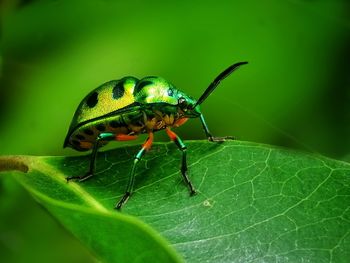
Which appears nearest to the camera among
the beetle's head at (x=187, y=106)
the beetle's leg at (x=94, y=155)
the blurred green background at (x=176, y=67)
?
the beetle's leg at (x=94, y=155)

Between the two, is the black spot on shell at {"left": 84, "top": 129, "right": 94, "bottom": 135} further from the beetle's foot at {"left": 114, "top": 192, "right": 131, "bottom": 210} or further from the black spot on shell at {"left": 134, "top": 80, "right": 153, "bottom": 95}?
the beetle's foot at {"left": 114, "top": 192, "right": 131, "bottom": 210}

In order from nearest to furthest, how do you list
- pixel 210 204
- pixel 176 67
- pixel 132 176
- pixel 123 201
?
pixel 210 204, pixel 123 201, pixel 132 176, pixel 176 67

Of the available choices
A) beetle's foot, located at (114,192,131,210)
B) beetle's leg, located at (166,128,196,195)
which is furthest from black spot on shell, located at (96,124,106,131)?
beetle's foot, located at (114,192,131,210)

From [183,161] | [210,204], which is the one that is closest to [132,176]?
[183,161]

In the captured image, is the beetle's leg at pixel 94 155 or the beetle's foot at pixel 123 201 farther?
the beetle's leg at pixel 94 155

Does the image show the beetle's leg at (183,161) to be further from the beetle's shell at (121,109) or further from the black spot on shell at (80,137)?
the black spot on shell at (80,137)

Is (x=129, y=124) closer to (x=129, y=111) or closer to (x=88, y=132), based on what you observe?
(x=129, y=111)

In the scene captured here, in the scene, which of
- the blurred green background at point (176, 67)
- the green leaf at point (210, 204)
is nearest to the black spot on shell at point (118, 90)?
the green leaf at point (210, 204)

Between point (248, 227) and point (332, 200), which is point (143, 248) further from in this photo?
point (332, 200)
